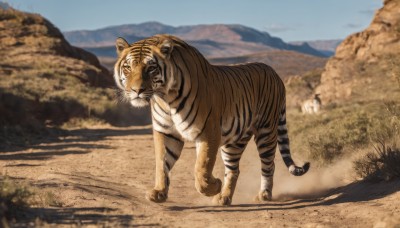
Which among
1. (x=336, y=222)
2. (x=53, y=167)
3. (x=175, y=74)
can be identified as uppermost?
(x=175, y=74)

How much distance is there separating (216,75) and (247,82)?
1.00 metres

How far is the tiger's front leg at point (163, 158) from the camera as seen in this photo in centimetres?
626

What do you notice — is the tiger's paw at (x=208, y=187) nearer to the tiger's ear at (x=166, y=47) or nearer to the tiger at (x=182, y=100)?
the tiger at (x=182, y=100)

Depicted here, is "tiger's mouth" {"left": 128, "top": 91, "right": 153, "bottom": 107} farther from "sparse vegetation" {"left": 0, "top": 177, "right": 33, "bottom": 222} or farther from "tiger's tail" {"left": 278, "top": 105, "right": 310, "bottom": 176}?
"tiger's tail" {"left": 278, "top": 105, "right": 310, "bottom": 176}

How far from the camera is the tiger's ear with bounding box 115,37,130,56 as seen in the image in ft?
→ 20.1

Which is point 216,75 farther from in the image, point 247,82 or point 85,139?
point 85,139

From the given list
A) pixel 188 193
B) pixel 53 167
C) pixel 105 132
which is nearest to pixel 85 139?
pixel 105 132

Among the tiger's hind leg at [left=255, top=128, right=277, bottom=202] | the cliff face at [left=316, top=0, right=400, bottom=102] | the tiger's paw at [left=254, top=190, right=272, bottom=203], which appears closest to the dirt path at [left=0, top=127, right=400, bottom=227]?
the tiger's paw at [left=254, top=190, right=272, bottom=203]

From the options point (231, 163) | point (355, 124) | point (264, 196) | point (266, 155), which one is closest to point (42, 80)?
point (355, 124)

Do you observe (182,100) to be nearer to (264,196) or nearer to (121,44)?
(121,44)

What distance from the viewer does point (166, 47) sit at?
5.92 meters

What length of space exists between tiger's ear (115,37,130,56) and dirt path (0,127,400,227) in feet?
5.56

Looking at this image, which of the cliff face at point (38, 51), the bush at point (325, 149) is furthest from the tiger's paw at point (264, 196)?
the cliff face at point (38, 51)

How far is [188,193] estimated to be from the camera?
28.1 feet
